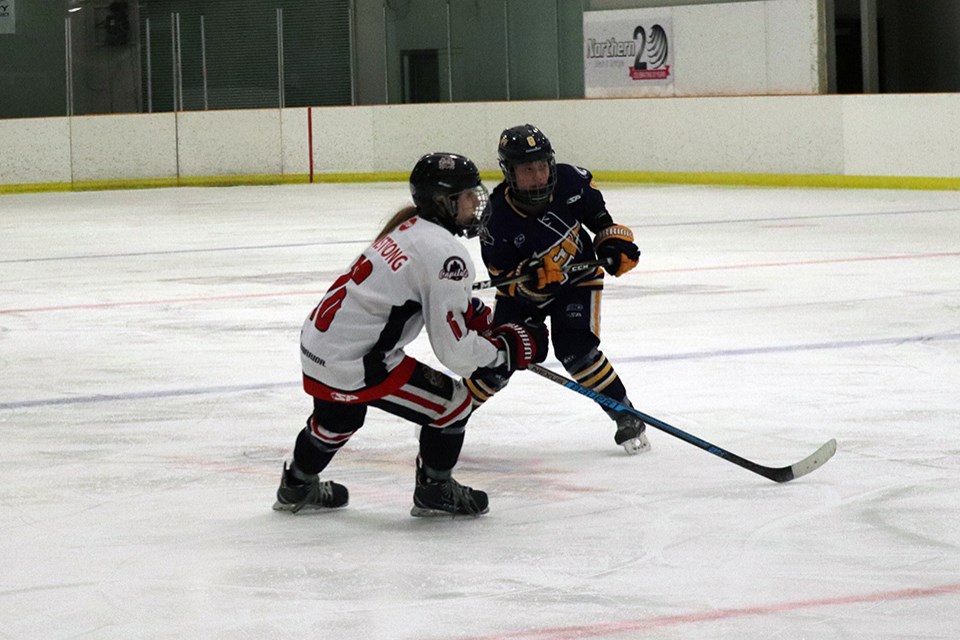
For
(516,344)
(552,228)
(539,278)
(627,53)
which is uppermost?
(627,53)

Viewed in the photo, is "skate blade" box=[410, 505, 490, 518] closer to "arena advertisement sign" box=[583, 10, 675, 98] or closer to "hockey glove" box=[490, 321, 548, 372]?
"hockey glove" box=[490, 321, 548, 372]

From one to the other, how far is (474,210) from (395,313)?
0.28 m

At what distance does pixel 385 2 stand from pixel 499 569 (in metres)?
17.4

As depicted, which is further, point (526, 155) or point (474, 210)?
point (526, 155)

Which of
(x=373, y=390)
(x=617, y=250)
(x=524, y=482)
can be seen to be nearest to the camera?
(x=373, y=390)

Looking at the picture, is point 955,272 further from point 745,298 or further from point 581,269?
point 581,269

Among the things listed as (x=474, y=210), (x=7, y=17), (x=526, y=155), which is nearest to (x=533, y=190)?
(x=526, y=155)

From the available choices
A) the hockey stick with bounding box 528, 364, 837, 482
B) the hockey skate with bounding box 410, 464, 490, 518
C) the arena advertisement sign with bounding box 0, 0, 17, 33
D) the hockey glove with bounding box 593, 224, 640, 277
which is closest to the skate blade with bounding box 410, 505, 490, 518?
the hockey skate with bounding box 410, 464, 490, 518

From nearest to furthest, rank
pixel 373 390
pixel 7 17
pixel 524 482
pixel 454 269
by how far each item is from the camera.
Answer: pixel 454 269, pixel 373 390, pixel 524 482, pixel 7 17

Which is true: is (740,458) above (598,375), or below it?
below

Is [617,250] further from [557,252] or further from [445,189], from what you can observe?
[445,189]

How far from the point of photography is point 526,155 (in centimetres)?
428

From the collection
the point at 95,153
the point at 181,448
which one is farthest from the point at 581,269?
the point at 95,153

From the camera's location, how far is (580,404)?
511 centimetres
